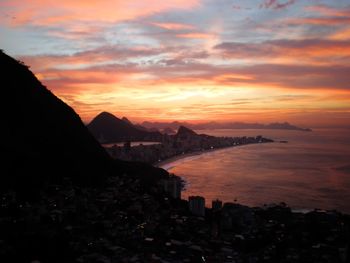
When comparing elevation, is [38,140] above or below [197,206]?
above

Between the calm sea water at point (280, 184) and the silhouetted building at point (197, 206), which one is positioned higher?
the silhouetted building at point (197, 206)

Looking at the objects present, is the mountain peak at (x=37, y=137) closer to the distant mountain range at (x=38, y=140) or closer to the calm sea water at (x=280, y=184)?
the distant mountain range at (x=38, y=140)

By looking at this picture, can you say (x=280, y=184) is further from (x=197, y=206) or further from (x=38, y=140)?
(x=38, y=140)

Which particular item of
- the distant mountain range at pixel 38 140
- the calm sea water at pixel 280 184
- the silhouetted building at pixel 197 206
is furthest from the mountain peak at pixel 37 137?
the calm sea water at pixel 280 184

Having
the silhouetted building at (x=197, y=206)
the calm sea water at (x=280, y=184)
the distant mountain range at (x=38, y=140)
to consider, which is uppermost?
the distant mountain range at (x=38, y=140)

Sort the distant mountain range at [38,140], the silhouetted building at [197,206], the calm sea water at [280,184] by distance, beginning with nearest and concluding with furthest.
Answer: the distant mountain range at [38,140] → the silhouetted building at [197,206] → the calm sea water at [280,184]

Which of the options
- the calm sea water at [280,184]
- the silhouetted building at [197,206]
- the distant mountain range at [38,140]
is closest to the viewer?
the distant mountain range at [38,140]

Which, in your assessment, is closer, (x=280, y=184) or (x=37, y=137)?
(x=37, y=137)

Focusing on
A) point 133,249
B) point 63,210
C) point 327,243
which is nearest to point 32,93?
point 63,210

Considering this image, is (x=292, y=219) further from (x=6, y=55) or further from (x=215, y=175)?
(x=215, y=175)

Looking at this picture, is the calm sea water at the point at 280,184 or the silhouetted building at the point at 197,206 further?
the calm sea water at the point at 280,184

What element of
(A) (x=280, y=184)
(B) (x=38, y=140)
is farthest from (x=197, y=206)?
(A) (x=280, y=184)
